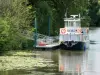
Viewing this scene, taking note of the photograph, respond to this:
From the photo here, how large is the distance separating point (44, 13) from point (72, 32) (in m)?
6.30

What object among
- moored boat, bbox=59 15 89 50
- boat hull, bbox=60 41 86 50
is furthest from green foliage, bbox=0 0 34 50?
boat hull, bbox=60 41 86 50

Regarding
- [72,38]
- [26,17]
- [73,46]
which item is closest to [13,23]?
[26,17]

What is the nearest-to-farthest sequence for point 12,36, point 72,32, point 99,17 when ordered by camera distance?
point 12,36
point 72,32
point 99,17

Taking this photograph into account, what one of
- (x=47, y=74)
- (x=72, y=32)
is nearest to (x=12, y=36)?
(x=72, y=32)

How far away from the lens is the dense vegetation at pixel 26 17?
34106 millimetres

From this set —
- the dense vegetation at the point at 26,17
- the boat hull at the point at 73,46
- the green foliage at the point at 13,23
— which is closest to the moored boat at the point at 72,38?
the boat hull at the point at 73,46

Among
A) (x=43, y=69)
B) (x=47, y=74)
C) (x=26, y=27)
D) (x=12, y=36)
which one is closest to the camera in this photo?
(x=47, y=74)

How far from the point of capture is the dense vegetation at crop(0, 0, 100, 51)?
3411 centimetres

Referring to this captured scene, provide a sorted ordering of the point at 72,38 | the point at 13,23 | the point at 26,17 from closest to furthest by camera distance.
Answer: the point at 13,23
the point at 26,17
the point at 72,38

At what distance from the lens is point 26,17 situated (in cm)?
3778

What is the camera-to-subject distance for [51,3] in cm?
5044

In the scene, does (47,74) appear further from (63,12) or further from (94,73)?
(63,12)

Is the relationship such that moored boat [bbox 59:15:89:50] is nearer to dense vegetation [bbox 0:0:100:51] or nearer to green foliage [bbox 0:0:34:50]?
dense vegetation [bbox 0:0:100:51]

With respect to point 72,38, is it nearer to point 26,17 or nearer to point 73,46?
point 73,46
